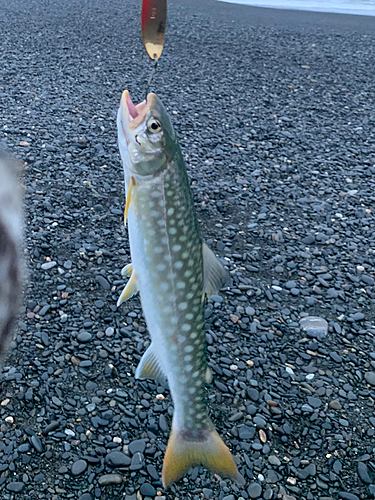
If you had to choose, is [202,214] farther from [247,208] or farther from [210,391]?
[210,391]

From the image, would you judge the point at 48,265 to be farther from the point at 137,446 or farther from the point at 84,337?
the point at 137,446

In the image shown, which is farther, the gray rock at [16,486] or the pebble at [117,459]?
the pebble at [117,459]

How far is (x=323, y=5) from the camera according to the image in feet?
68.6

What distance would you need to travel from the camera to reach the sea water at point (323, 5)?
19.5m

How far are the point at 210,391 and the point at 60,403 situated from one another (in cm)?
126

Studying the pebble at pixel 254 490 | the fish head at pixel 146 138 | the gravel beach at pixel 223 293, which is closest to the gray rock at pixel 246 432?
the gravel beach at pixel 223 293

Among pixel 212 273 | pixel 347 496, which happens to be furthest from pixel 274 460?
pixel 212 273

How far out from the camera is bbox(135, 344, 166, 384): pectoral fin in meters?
2.23

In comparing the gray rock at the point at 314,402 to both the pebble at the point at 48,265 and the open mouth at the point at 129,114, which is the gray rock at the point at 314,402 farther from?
the open mouth at the point at 129,114

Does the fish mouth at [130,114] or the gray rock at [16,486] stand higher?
the fish mouth at [130,114]

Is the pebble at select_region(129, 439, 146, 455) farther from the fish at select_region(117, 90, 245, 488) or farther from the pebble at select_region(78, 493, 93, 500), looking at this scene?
the fish at select_region(117, 90, 245, 488)

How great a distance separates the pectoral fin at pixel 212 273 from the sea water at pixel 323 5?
19.6 meters

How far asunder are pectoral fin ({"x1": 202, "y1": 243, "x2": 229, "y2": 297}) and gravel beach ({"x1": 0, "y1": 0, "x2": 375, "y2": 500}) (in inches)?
81.2

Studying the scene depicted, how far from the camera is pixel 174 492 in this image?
3551 millimetres
